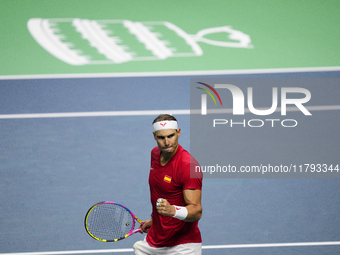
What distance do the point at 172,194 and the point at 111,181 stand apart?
1987mm

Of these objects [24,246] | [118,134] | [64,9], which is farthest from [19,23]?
[24,246]

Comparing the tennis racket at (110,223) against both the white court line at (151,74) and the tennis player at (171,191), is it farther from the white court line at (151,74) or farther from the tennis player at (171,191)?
the white court line at (151,74)

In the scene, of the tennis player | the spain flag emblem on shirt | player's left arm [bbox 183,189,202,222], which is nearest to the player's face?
the tennis player

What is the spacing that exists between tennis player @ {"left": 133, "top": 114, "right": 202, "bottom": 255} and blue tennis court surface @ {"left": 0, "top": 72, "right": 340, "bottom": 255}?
166 cm

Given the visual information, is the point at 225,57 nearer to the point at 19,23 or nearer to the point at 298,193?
the point at 298,193

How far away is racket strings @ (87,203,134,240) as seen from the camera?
349cm

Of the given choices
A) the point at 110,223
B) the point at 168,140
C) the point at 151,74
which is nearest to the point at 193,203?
the point at 168,140

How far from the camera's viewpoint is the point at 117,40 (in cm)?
479

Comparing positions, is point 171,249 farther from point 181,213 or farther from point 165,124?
point 165,124

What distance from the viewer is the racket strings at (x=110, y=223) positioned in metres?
3.49

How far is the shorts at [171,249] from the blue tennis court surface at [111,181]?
1.47m

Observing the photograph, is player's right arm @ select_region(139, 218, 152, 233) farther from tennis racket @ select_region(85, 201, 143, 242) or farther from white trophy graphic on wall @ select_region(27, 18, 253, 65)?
white trophy graphic on wall @ select_region(27, 18, 253, 65)

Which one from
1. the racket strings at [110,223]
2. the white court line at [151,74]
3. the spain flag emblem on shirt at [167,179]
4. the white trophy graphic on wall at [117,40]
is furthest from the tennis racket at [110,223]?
the white trophy graphic on wall at [117,40]

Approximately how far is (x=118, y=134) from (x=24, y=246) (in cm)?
187
